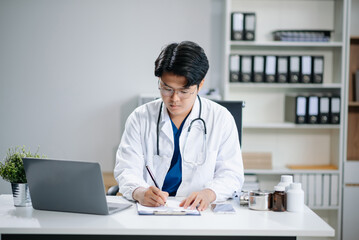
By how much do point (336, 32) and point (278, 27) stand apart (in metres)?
0.45

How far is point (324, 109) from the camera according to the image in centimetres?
379

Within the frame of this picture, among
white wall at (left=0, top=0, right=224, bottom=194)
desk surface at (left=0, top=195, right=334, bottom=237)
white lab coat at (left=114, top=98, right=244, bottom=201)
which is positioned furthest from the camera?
white wall at (left=0, top=0, right=224, bottom=194)

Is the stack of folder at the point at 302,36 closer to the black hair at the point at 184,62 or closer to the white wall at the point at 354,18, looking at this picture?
the white wall at the point at 354,18

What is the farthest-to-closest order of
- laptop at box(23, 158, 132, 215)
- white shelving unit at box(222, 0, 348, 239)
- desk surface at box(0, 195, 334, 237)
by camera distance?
white shelving unit at box(222, 0, 348, 239)
laptop at box(23, 158, 132, 215)
desk surface at box(0, 195, 334, 237)

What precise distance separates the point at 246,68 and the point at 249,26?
1.03 feet

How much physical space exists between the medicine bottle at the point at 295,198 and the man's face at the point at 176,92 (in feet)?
1.84

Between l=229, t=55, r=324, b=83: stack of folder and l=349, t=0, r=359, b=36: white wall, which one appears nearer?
l=229, t=55, r=324, b=83: stack of folder

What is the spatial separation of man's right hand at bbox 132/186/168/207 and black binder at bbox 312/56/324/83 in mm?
2304

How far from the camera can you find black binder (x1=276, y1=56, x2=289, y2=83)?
12.4 ft

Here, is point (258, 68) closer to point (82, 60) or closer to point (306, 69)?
point (306, 69)

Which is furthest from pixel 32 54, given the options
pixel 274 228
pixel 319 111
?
pixel 274 228

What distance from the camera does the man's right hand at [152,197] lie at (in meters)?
1.84

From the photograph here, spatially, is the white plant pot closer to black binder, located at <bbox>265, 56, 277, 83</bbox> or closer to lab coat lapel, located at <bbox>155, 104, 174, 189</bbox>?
lab coat lapel, located at <bbox>155, 104, 174, 189</bbox>

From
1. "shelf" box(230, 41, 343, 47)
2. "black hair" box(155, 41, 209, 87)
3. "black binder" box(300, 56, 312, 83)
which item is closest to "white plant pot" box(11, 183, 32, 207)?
"black hair" box(155, 41, 209, 87)
